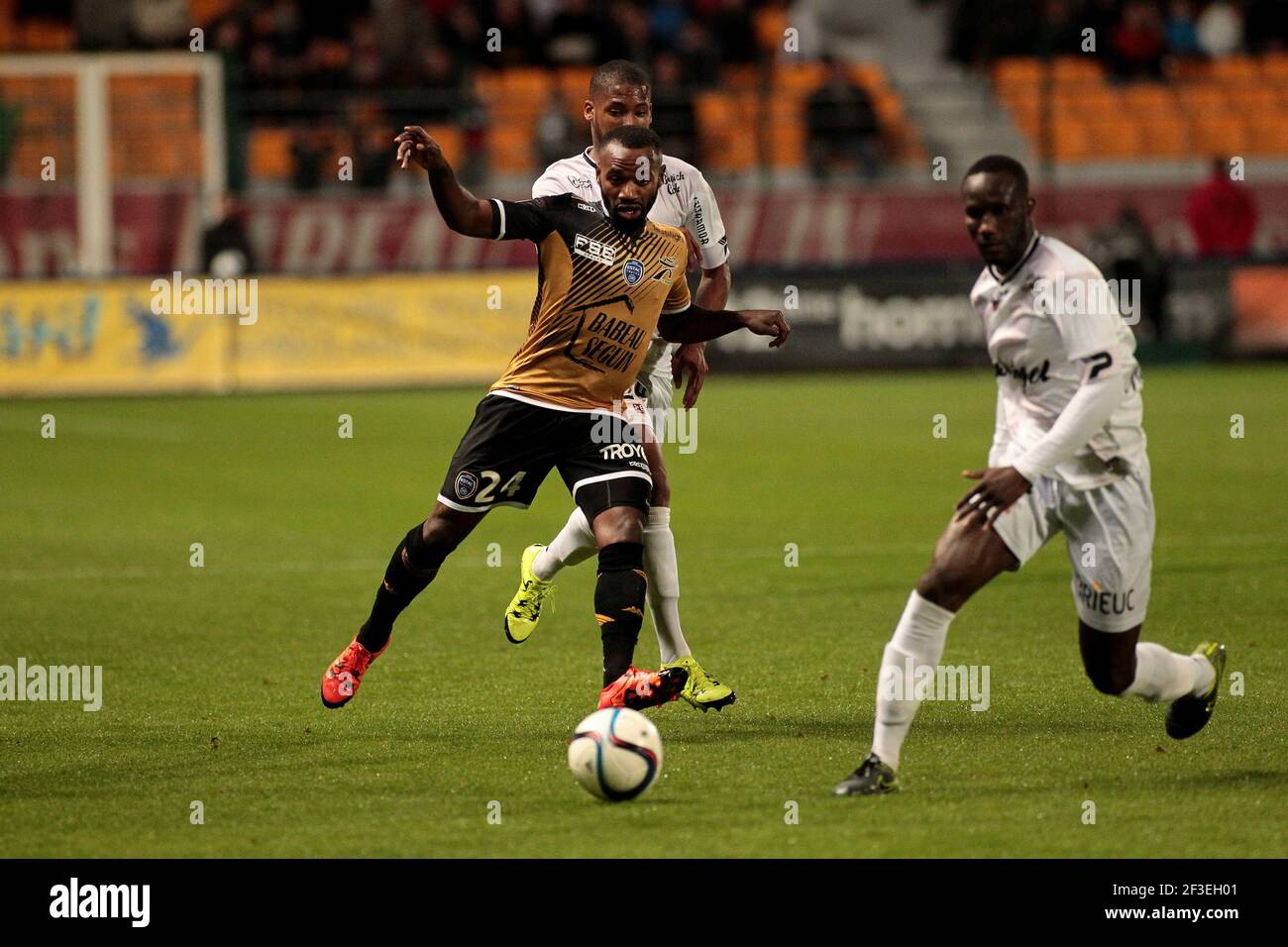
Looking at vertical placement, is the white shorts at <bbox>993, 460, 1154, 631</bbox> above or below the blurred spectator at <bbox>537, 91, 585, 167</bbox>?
below

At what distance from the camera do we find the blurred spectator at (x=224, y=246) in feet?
71.9

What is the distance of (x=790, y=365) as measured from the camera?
22734mm

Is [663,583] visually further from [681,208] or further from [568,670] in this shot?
[681,208]

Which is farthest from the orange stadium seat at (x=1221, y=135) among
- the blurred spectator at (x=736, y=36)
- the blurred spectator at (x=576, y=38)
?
the blurred spectator at (x=576, y=38)

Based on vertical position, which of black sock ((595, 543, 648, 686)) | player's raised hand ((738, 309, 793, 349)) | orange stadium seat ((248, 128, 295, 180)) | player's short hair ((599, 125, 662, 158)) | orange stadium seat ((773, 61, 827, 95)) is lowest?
black sock ((595, 543, 648, 686))

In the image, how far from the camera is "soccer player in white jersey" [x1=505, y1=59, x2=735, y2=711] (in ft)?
23.3

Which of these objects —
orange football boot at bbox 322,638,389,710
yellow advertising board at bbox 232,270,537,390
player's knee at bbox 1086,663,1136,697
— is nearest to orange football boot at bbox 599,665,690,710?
orange football boot at bbox 322,638,389,710

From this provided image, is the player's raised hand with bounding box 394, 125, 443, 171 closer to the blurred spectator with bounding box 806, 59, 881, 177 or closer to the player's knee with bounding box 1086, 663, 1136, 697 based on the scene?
the player's knee with bounding box 1086, 663, 1136, 697

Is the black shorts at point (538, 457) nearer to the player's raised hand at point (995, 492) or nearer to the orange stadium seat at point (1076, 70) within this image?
the player's raised hand at point (995, 492)

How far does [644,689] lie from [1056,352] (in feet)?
5.43

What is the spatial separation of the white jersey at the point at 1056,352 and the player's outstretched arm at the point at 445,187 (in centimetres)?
163

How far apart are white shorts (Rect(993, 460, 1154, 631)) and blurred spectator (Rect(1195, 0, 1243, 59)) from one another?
2357 centimetres

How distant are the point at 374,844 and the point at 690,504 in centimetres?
821

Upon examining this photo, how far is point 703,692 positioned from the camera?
7016mm
